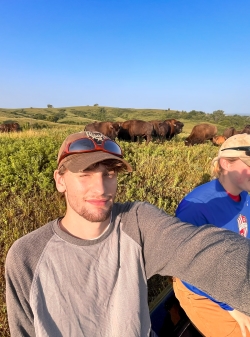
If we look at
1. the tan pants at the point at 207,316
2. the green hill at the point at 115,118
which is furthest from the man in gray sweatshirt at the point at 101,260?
the green hill at the point at 115,118

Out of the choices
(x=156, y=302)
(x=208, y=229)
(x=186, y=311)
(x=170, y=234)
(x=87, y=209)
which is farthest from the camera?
(x=156, y=302)

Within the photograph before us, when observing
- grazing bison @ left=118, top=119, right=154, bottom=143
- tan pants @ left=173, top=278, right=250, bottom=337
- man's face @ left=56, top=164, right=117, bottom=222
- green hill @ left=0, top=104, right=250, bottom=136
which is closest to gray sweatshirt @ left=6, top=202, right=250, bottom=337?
man's face @ left=56, top=164, right=117, bottom=222

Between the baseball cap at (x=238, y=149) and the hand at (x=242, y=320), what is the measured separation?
1283 mm

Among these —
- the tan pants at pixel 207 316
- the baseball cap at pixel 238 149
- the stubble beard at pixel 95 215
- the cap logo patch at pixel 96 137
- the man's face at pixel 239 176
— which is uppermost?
the cap logo patch at pixel 96 137

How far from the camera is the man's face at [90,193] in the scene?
1.66m

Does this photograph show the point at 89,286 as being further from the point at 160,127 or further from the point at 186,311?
the point at 160,127

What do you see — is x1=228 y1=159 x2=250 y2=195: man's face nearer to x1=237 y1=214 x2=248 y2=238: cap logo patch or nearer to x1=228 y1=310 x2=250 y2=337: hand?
x1=237 y1=214 x2=248 y2=238: cap logo patch

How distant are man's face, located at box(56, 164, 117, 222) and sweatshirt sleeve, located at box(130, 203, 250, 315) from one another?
0.22 metres

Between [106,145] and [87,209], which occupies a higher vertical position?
[106,145]

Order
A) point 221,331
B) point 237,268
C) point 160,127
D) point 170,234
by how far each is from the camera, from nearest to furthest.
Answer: point 237,268 < point 170,234 < point 221,331 < point 160,127

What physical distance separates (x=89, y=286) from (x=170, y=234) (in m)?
0.53

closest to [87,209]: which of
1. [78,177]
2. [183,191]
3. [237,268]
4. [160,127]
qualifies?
[78,177]

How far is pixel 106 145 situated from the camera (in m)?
1.78

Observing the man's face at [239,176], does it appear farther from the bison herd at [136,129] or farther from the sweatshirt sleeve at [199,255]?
the bison herd at [136,129]
